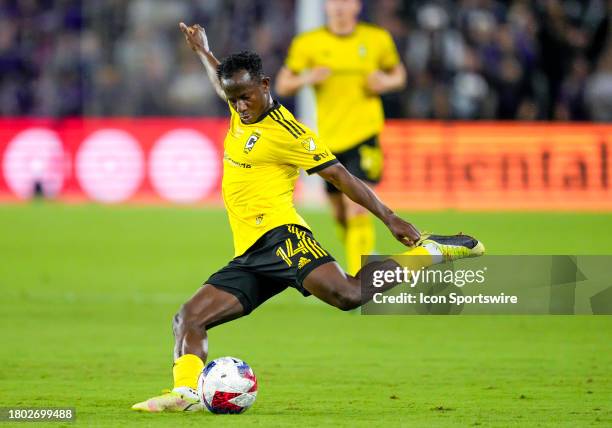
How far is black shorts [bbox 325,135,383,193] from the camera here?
39.2 ft

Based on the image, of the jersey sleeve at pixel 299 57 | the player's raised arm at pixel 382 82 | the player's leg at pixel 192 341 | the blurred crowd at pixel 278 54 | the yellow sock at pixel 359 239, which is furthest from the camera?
the blurred crowd at pixel 278 54

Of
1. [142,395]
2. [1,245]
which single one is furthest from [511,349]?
[1,245]

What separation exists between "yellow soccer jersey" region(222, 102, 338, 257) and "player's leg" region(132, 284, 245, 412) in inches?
13.0

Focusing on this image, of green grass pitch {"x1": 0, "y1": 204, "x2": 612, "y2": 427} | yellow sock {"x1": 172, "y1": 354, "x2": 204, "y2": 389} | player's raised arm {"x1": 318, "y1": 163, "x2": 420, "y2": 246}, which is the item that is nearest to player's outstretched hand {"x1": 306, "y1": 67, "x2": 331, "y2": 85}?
green grass pitch {"x1": 0, "y1": 204, "x2": 612, "y2": 427}

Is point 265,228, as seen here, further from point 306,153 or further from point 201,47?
point 201,47

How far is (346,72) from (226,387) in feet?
19.5

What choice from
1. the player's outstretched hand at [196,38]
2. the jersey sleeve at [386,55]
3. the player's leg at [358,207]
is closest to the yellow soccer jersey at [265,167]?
the player's outstretched hand at [196,38]

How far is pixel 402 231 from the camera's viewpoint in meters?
6.96

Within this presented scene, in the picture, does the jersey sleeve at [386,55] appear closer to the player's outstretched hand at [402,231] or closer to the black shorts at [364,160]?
the black shorts at [364,160]

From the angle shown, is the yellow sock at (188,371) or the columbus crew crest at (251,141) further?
the columbus crew crest at (251,141)

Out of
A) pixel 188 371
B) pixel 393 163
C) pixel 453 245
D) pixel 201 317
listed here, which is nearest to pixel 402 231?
pixel 453 245

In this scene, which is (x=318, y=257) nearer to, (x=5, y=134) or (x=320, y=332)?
(x=320, y=332)

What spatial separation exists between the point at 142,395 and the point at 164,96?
15634 millimetres

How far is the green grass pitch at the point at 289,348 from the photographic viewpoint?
7000 mm
